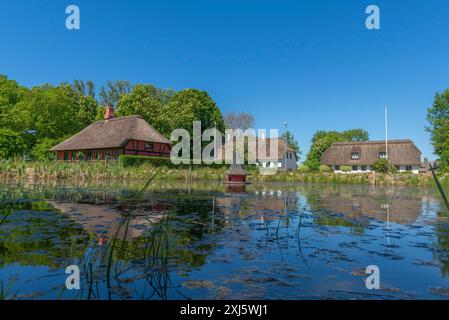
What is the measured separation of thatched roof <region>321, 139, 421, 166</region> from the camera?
53031 millimetres

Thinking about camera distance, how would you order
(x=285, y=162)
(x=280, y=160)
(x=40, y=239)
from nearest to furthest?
(x=40, y=239) → (x=280, y=160) → (x=285, y=162)

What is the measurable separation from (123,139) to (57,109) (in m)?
16.4

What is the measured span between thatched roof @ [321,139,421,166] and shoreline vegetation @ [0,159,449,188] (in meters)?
22.0

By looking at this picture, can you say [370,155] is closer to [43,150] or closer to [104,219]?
[43,150]

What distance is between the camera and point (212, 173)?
1420 inches

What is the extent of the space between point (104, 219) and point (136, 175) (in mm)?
23209

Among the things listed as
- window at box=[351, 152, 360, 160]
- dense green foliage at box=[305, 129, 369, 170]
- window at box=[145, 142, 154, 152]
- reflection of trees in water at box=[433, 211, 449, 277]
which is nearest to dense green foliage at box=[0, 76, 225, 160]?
window at box=[145, 142, 154, 152]

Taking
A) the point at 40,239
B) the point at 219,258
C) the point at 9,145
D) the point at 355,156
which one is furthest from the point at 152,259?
the point at 355,156

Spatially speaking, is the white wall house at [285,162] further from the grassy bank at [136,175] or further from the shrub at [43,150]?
the shrub at [43,150]

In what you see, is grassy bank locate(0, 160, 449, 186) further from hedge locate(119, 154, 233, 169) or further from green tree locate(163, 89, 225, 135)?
green tree locate(163, 89, 225, 135)

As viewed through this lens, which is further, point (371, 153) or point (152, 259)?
point (371, 153)

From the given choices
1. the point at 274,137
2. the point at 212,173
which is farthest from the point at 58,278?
the point at 274,137

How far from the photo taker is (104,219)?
7938 millimetres

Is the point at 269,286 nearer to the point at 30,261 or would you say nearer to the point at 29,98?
the point at 30,261
